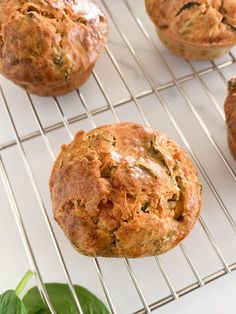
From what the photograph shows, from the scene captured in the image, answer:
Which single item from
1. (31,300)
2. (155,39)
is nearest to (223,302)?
(31,300)

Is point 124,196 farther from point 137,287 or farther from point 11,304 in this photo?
point 11,304

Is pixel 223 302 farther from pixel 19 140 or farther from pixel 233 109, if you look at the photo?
pixel 19 140

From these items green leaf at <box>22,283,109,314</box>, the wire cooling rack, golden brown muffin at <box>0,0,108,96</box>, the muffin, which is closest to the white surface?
the wire cooling rack

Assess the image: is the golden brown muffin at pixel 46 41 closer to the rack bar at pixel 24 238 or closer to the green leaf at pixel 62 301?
the rack bar at pixel 24 238

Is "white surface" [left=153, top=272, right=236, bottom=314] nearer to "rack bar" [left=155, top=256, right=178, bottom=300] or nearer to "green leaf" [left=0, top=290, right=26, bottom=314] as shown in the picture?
"rack bar" [left=155, top=256, right=178, bottom=300]

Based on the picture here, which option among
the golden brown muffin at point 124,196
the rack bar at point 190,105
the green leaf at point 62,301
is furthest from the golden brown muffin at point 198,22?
the green leaf at point 62,301

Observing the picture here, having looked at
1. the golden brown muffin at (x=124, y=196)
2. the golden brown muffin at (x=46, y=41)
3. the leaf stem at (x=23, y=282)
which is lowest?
the leaf stem at (x=23, y=282)
